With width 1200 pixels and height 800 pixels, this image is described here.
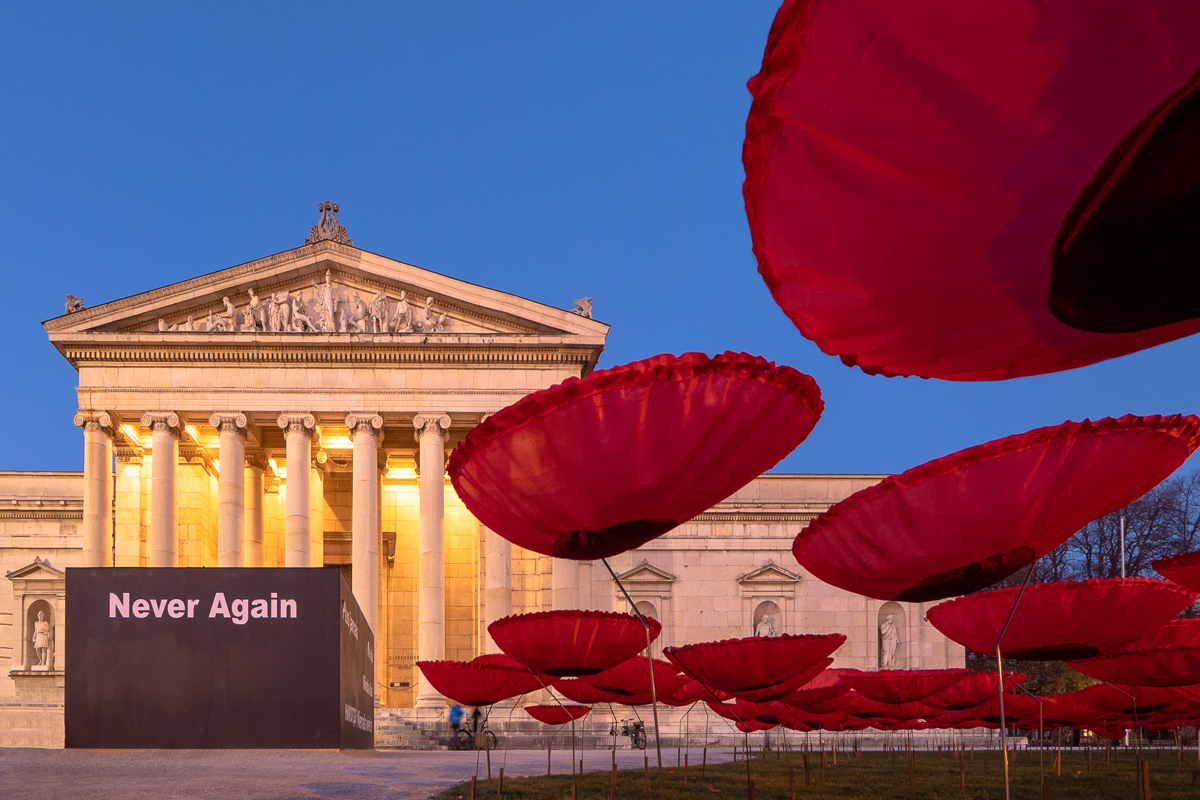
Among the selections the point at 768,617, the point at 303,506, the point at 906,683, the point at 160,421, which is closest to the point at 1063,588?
the point at 906,683

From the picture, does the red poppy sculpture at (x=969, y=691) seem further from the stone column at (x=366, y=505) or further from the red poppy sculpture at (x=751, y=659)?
the stone column at (x=366, y=505)

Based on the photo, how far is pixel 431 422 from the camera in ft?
137

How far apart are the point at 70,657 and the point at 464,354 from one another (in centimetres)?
3126

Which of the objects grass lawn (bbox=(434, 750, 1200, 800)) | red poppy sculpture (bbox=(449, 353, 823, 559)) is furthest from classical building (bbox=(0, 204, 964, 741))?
red poppy sculpture (bbox=(449, 353, 823, 559))

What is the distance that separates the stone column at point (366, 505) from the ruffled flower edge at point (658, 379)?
120 feet

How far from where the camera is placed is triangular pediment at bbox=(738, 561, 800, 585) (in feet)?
150

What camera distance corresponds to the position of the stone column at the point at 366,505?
134ft

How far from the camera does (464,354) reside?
42.1m

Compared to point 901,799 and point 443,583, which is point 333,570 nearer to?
point 901,799

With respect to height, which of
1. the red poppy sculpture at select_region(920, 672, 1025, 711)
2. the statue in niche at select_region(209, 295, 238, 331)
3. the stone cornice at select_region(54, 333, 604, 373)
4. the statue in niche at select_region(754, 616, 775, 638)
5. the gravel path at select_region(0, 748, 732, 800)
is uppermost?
the statue in niche at select_region(209, 295, 238, 331)

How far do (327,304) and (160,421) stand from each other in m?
7.71

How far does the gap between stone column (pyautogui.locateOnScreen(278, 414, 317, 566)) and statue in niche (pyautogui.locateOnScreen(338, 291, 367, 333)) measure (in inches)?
153

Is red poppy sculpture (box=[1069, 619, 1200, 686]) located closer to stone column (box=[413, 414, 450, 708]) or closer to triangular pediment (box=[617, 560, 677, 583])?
stone column (box=[413, 414, 450, 708])

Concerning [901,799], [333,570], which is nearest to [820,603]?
[901,799]
